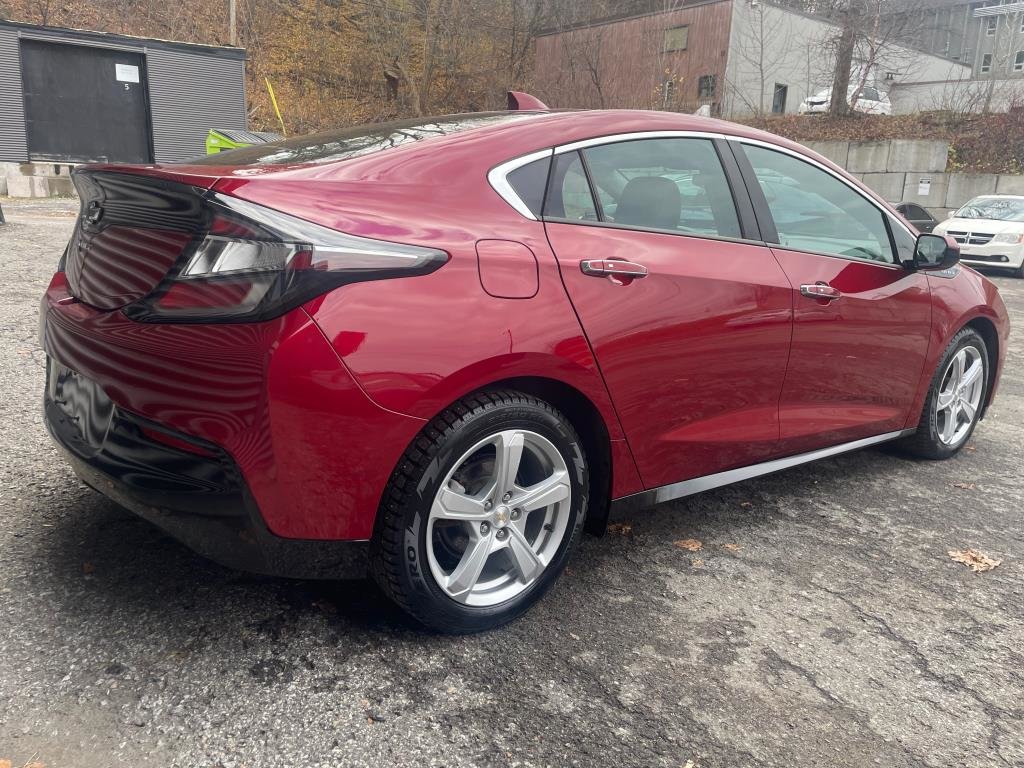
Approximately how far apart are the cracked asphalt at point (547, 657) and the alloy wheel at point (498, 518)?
6.8 inches

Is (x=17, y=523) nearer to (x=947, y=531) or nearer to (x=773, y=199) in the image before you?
(x=773, y=199)

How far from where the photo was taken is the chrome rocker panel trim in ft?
9.36

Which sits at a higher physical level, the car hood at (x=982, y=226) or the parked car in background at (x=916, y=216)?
the parked car in background at (x=916, y=216)

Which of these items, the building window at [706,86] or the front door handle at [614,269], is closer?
the front door handle at [614,269]

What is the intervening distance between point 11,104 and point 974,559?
1992 cm

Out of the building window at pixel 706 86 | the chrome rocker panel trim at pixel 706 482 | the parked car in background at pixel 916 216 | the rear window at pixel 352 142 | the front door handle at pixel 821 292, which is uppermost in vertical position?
the building window at pixel 706 86

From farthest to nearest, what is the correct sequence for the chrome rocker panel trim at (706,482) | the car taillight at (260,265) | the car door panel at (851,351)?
the car door panel at (851,351), the chrome rocker panel trim at (706,482), the car taillight at (260,265)

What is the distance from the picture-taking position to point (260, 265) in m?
2.02

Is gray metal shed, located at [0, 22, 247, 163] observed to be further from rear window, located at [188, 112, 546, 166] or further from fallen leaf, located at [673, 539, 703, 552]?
fallen leaf, located at [673, 539, 703, 552]

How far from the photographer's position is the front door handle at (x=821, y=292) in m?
3.27

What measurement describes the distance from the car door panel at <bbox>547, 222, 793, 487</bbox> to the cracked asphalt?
47 cm

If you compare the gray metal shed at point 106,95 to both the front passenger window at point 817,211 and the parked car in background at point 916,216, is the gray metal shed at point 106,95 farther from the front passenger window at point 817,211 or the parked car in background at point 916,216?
the front passenger window at point 817,211

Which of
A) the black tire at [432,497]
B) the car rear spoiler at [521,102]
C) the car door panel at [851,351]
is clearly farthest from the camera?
the car door panel at [851,351]

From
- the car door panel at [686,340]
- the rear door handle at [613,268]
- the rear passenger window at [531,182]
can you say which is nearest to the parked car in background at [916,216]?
the car door panel at [686,340]
